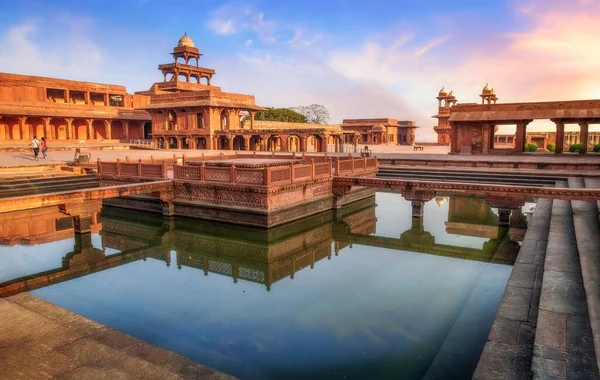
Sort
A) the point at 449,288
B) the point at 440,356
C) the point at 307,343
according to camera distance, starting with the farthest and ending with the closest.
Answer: the point at 449,288
the point at 307,343
the point at 440,356

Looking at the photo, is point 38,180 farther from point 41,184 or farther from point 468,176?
point 468,176

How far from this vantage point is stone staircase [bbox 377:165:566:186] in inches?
821

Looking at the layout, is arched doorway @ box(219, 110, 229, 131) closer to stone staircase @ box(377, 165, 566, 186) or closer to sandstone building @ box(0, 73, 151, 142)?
sandstone building @ box(0, 73, 151, 142)

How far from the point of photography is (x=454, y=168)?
81.6 ft

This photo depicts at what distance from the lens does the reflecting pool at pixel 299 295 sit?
632 cm

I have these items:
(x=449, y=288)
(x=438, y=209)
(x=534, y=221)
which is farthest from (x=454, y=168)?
(x=449, y=288)

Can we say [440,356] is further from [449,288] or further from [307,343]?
[449,288]

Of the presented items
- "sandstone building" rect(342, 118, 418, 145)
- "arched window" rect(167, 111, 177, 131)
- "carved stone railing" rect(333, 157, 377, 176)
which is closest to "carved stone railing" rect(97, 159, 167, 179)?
"carved stone railing" rect(333, 157, 377, 176)

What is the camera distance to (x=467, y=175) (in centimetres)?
2294

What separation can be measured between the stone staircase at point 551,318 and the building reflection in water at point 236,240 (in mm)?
3431

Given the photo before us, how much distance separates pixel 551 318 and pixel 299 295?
475cm

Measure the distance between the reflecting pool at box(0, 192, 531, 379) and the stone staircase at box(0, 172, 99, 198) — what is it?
19.7 ft

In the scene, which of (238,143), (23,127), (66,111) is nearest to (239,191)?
(238,143)

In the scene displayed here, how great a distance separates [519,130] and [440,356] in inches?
1195
